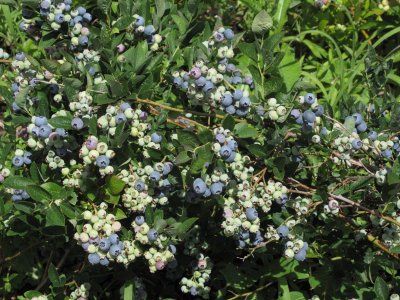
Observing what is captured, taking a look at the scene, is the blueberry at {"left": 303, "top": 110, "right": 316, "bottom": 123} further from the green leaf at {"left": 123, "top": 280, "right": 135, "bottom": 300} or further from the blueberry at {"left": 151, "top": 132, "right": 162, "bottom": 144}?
the green leaf at {"left": 123, "top": 280, "right": 135, "bottom": 300}

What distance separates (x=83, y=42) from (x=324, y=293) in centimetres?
116

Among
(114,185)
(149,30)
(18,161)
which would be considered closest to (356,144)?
(114,185)

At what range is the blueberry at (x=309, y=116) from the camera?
1623 millimetres

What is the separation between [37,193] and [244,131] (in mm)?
620

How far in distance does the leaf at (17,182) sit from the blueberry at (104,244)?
313mm

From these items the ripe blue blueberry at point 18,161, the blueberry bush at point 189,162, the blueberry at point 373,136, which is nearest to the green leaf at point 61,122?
the blueberry bush at point 189,162

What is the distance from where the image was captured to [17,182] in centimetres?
180

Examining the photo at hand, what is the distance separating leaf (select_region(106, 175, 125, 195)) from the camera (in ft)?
5.69

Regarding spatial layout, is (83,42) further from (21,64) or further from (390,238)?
(390,238)

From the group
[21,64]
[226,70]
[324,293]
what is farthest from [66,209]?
[324,293]

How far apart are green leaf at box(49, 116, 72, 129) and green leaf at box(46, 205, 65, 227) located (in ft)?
0.77

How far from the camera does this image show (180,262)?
217 centimetres

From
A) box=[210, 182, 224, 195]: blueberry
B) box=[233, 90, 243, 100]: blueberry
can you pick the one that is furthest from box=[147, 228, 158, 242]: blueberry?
box=[233, 90, 243, 100]: blueberry

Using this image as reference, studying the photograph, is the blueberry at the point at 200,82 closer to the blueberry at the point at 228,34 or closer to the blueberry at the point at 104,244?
the blueberry at the point at 228,34
